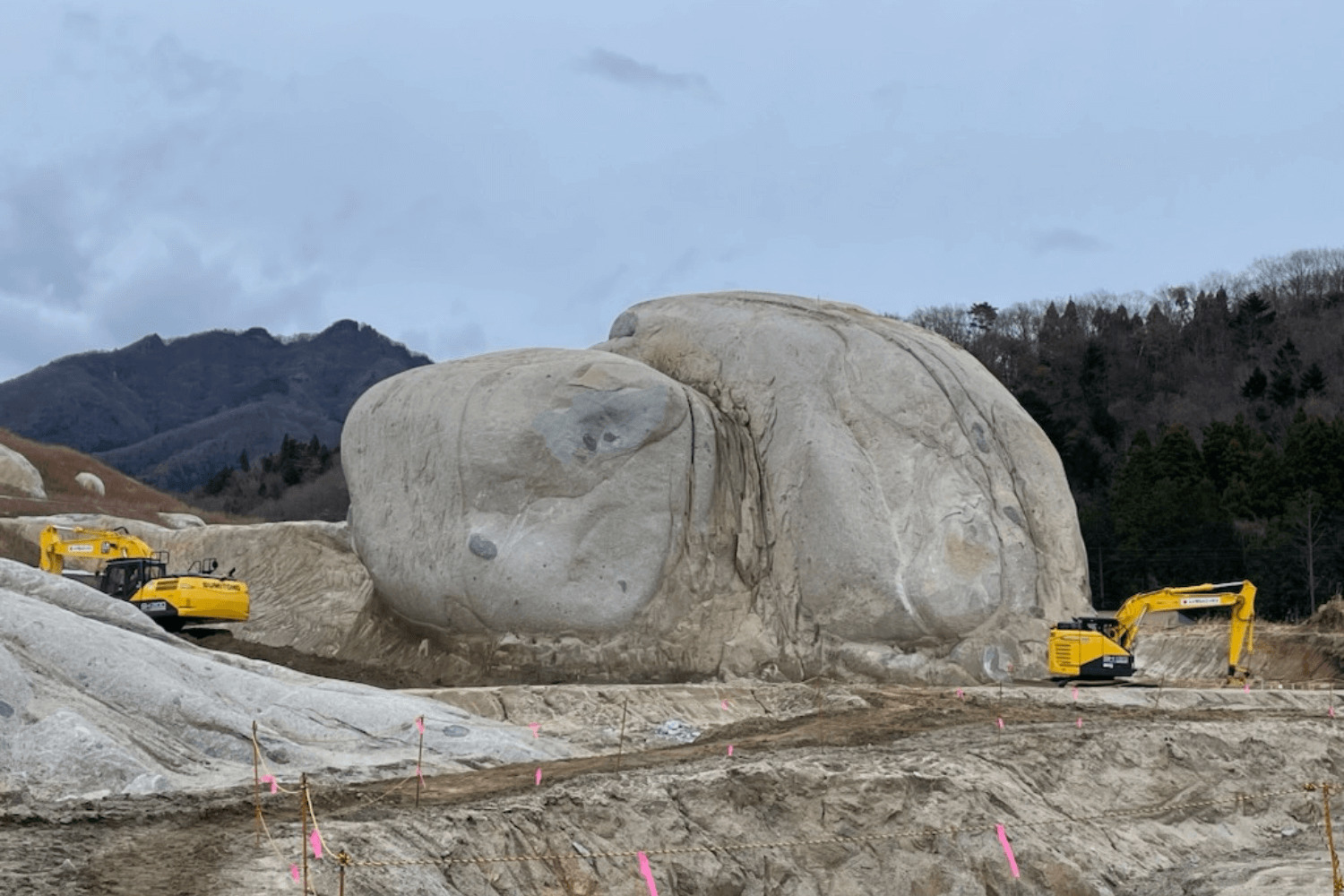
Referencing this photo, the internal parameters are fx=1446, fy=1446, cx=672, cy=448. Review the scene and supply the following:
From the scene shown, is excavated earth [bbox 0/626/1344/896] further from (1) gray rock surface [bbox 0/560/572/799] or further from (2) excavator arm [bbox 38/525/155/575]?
(2) excavator arm [bbox 38/525/155/575]

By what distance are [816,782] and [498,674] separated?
10397mm

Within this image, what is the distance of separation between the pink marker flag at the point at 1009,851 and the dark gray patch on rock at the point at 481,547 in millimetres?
11817

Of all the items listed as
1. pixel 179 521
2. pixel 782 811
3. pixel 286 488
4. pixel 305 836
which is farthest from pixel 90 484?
pixel 305 836

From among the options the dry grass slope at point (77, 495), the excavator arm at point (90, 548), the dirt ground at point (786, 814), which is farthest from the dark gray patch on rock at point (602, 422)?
the dry grass slope at point (77, 495)

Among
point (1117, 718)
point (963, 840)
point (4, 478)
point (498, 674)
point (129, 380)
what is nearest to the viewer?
point (963, 840)

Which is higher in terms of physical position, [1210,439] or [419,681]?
[1210,439]

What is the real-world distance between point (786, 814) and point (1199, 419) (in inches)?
2284

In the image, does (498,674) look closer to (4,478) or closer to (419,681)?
(419,681)

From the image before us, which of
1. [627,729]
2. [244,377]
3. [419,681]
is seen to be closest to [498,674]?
[419,681]

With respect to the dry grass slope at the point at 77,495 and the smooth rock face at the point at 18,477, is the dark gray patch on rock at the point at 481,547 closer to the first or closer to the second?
the dry grass slope at the point at 77,495

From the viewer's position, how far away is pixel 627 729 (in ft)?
63.6

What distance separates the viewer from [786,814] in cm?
1447

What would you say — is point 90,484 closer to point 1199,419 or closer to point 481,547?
point 481,547

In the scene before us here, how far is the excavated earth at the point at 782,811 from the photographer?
10.9m
